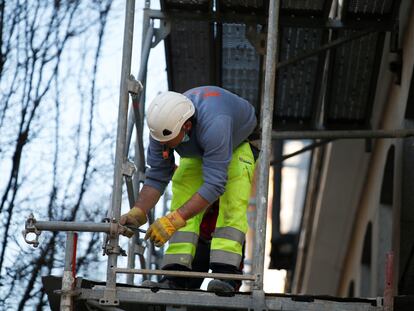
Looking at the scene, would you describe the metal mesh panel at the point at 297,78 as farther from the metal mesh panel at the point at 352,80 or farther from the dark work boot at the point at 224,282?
the dark work boot at the point at 224,282

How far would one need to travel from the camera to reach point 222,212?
9.80m

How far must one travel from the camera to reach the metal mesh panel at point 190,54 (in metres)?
13.2

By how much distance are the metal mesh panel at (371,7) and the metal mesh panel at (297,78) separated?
47cm

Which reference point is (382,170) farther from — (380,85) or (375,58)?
(375,58)

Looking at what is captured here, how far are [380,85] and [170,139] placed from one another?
6.22 m

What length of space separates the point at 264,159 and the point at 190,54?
464cm

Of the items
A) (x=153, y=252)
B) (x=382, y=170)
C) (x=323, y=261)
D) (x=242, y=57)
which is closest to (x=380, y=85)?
(x=382, y=170)

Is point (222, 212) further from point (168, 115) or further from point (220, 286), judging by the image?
point (168, 115)

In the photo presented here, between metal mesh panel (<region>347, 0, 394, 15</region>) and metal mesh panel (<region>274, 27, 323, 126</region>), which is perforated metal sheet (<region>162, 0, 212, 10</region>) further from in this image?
metal mesh panel (<region>347, 0, 394, 15</region>)

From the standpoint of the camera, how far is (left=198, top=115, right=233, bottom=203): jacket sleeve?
9.33m

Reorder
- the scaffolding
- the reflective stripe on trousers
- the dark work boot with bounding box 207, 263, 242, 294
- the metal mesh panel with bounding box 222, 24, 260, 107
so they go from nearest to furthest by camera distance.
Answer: the scaffolding, the dark work boot with bounding box 207, 263, 242, 294, the reflective stripe on trousers, the metal mesh panel with bounding box 222, 24, 260, 107

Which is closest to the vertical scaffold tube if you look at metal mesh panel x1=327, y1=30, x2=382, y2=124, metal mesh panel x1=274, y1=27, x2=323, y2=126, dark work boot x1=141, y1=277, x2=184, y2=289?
dark work boot x1=141, y1=277, x2=184, y2=289

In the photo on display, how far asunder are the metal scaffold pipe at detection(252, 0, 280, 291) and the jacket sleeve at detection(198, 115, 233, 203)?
0.98 ft

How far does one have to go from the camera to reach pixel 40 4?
15.5 meters
